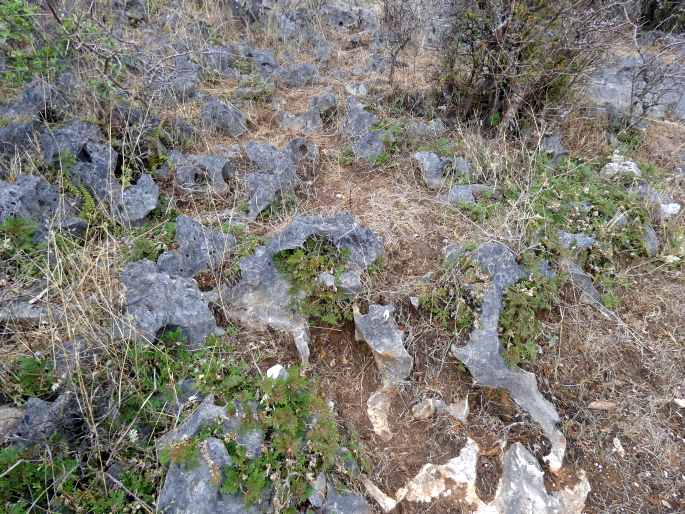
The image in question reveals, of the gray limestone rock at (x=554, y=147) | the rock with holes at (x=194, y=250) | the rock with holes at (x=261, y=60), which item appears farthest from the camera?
the rock with holes at (x=261, y=60)

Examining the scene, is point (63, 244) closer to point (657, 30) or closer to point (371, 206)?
point (371, 206)

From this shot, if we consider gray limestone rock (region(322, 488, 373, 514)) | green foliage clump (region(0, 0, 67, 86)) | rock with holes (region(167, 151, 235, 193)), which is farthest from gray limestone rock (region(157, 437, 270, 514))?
green foliage clump (region(0, 0, 67, 86))

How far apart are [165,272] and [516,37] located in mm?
3379

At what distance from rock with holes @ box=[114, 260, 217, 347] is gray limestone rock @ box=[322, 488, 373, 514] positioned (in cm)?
101

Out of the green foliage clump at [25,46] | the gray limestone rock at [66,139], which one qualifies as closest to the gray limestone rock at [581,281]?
the gray limestone rock at [66,139]

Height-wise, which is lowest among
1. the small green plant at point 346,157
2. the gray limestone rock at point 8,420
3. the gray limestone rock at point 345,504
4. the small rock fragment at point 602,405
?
the small rock fragment at point 602,405

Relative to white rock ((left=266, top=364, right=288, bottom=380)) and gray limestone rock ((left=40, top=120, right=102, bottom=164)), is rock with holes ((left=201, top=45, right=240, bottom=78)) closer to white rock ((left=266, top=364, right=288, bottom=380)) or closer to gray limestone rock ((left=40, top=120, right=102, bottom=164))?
gray limestone rock ((left=40, top=120, right=102, bottom=164))

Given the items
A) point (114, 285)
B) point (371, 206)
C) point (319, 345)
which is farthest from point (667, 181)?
point (114, 285)

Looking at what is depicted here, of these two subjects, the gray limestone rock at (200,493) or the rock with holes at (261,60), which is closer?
the gray limestone rock at (200,493)

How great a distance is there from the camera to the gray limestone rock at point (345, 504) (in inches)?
69.7

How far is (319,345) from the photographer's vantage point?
2.43 m

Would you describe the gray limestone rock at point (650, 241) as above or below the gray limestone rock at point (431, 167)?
below

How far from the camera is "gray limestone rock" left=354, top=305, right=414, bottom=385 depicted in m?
2.30

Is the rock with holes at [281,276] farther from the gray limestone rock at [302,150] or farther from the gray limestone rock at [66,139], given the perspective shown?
the gray limestone rock at [66,139]
